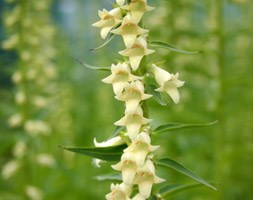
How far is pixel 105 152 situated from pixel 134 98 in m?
0.26

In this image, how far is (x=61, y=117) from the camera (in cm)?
679

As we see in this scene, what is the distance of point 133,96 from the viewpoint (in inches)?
85.2

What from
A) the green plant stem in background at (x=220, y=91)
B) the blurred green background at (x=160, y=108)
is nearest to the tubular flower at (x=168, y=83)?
the blurred green background at (x=160, y=108)

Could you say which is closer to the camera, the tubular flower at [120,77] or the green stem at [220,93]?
the tubular flower at [120,77]

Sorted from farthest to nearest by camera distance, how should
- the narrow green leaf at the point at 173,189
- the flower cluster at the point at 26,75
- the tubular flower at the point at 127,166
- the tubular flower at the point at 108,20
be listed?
the flower cluster at the point at 26,75
the narrow green leaf at the point at 173,189
the tubular flower at the point at 108,20
the tubular flower at the point at 127,166

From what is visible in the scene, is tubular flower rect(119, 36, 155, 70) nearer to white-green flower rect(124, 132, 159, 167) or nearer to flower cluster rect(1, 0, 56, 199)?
white-green flower rect(124, 132, 159, 167)

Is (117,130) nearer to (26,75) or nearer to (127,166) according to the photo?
(127,166)

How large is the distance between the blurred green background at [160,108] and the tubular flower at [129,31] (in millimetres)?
2294

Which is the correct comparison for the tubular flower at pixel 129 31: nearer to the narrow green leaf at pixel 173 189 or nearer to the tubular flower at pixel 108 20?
the tubular flower at pixel 108 20

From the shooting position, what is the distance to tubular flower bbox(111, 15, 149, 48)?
7.11 feet

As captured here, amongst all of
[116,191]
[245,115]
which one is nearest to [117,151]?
[116,191]

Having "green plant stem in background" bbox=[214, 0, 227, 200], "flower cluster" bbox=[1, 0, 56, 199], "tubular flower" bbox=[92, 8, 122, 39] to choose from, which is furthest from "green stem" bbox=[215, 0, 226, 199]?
"tubular flower" bbox=[92, 8, 122, 39]

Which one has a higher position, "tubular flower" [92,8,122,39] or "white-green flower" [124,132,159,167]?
"tubular flower" [92,8,122,39]

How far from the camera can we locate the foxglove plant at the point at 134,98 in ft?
7.06
